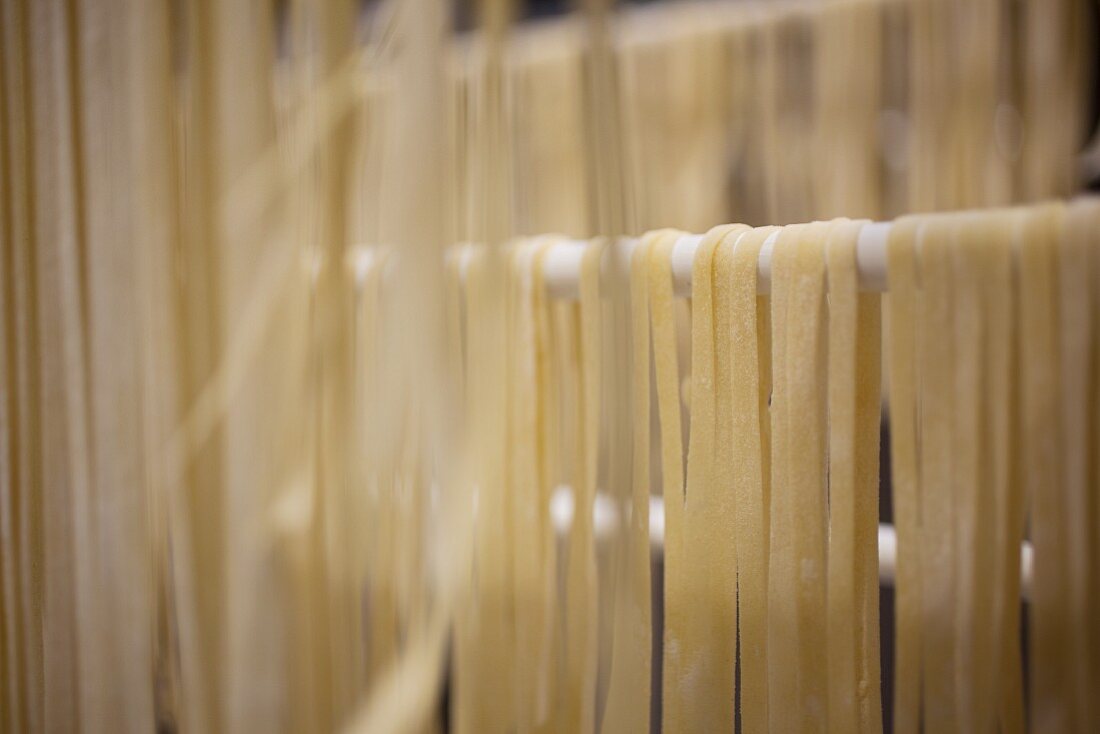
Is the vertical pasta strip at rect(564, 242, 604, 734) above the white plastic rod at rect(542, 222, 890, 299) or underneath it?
underneath

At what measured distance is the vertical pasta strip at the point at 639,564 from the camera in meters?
0.46

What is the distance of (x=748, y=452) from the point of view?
524mm

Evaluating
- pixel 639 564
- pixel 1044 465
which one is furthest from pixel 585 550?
pixel 1044 465

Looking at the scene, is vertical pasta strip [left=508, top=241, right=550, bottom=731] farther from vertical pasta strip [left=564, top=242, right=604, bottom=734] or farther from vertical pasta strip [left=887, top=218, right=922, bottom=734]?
vertical pasta strip [left=887, top=218, right=922, bottom=734]

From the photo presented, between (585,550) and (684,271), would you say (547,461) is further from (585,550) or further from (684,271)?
(684,271)

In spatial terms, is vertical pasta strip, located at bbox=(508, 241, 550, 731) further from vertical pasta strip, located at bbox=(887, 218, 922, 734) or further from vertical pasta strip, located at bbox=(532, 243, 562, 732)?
vertical pasta strip, located at bbox=(887, 218, 922, 734)

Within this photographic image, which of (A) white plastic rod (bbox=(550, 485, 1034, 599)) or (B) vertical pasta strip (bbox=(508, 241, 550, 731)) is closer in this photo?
(A) white plastic rod (bbox=(550, 485, 1034, 599))

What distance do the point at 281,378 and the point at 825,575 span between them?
14.5 inches

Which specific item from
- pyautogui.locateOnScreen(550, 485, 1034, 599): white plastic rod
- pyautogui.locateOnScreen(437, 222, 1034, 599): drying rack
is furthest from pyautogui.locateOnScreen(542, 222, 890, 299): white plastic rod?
pyautogui.locateOnScreen(550, 485, 1034, 599): white plastic rod

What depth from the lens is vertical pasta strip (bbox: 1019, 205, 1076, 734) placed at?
0.44 meters

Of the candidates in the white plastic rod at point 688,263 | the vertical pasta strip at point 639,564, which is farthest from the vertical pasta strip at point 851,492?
the vertical pasta strip at point 639,564

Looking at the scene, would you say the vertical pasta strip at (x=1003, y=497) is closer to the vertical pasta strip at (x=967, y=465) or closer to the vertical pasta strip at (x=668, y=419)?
the vertical pasta strip at (x=967, y=465)

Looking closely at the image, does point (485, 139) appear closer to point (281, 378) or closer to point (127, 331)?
point (281, 378)

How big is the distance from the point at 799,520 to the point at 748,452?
54mm
